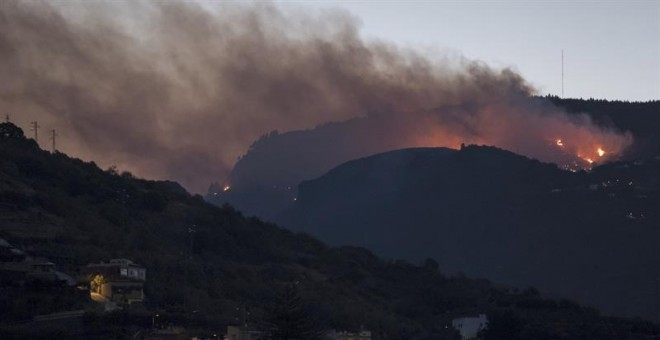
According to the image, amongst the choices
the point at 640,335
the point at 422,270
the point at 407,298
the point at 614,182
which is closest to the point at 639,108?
the point at 614,182

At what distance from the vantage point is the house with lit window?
8844cm

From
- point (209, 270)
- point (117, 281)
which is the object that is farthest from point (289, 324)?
point (209, 270)

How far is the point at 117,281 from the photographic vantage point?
297ft

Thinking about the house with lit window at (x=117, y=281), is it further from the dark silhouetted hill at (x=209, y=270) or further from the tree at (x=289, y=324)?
the tree at (x=289, y=324)

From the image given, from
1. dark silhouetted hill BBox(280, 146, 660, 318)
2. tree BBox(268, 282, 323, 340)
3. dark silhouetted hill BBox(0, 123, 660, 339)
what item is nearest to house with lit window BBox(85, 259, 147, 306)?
dark silhouetted hill BBox(0, 123, 660, 339)

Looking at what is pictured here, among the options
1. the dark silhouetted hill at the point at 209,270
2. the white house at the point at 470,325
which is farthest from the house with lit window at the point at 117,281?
the white house at the point at 470,325

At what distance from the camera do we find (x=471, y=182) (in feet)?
559

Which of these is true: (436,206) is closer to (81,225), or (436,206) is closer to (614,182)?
(614,182)

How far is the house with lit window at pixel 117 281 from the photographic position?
88.4m

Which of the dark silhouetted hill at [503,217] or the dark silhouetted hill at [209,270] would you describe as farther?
the dark silhouetted hill at [503,217]

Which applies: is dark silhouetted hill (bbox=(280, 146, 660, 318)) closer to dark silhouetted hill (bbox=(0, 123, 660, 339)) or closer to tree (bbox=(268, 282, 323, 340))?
dark silhouetted hill (bbox=(0, 123, 660, 339))

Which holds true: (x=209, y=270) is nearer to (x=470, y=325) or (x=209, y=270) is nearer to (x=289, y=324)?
(x=470, y=325)

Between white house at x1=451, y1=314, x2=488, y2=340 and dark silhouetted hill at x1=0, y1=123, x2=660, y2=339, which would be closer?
dark silhouetted hill at x1=0, y1=123, x2=660, y2=339

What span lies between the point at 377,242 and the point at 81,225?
59831 mm
